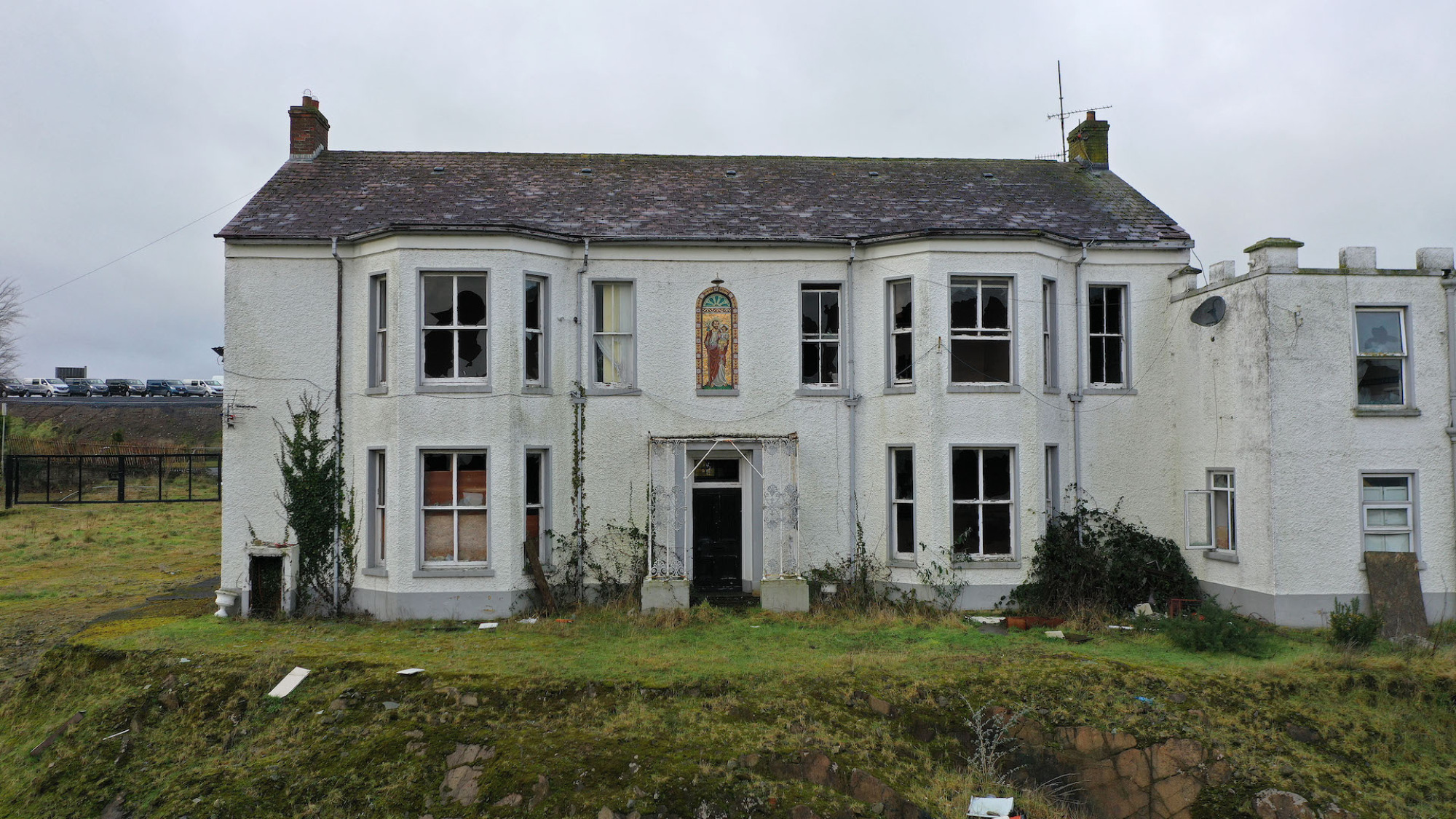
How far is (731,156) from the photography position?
19.3m

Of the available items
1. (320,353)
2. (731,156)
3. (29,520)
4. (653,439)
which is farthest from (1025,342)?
(29,520)

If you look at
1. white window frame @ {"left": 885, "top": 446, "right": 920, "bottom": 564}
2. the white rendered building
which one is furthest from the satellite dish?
white window frame @ {"left": 885, "top": 446, "right": 920, "bottom": 564}

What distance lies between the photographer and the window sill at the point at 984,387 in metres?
14.5

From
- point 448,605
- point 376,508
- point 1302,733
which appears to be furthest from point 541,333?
point 1302,733

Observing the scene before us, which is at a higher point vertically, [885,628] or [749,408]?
[749,408]

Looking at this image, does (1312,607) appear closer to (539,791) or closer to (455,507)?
(539,791)

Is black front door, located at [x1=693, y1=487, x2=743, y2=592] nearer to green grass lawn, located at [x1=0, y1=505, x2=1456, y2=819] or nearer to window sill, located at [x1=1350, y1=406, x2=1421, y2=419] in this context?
green grass lawn, located at [x1=0, y1=505, x2=1456, y2=819]

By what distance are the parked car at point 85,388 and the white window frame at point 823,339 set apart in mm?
54730

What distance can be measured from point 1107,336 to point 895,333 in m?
4.07

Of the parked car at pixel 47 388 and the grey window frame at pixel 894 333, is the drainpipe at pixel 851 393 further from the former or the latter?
the parked car at pixel 47 388

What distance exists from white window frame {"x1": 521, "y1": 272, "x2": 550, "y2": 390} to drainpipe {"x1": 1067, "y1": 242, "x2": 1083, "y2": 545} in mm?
9514

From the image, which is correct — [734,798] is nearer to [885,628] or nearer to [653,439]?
[885,628]

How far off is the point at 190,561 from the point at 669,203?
15063 mm

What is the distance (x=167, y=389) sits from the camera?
5716 cm
